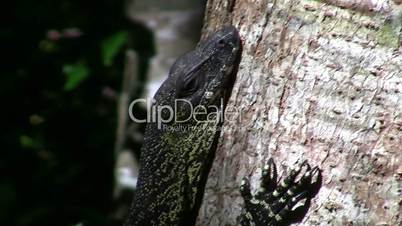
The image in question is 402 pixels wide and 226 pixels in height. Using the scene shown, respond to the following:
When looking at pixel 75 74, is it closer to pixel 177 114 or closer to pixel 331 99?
pixel 177 114

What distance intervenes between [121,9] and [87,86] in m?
0.68

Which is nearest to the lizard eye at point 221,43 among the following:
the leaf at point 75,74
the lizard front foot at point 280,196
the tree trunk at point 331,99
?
the tree trunk at point 331,99

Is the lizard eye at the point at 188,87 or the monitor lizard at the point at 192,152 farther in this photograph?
the lizard eye at the point at 188,87

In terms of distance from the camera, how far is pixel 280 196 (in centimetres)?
318

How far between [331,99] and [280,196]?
54cm

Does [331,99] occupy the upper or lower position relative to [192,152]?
lower

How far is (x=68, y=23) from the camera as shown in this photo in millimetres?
6594

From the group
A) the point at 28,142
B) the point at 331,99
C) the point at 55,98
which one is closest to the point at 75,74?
the point at 55,98

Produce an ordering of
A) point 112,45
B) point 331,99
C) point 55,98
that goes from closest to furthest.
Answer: point 331,99, point 112,45, point 55,98

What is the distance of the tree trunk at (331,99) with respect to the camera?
106 inches

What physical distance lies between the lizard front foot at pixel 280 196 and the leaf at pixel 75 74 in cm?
314

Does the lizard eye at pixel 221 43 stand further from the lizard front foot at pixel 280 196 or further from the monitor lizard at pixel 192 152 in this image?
the lizard front foot at pixel 280 196

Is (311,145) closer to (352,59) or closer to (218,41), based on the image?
(352,59)

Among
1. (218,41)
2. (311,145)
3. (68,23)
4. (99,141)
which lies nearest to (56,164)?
(99,141)
